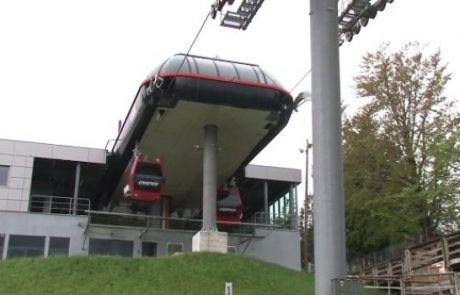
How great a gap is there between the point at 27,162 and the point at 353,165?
647 inches

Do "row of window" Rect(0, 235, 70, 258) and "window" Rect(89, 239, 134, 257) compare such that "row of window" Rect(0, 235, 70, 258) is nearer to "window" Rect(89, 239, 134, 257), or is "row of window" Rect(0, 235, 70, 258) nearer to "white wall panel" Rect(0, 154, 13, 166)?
"window" Rect(89, 239, 134, 257)

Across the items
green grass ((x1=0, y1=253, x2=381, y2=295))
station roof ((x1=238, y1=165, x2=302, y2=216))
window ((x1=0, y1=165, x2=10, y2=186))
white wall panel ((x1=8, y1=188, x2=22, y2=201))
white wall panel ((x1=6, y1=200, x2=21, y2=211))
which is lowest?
green grass ((x1=0, y1=253, x2=381, y2=295))

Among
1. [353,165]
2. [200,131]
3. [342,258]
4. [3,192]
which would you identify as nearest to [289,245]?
[353,165]

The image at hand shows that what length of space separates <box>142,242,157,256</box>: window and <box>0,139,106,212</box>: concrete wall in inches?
241

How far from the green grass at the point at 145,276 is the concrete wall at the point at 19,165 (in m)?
10.1

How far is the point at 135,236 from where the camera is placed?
98.6ft

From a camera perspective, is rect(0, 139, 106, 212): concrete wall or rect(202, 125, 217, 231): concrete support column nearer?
rect(202, 125, 217, 231): concrete support column

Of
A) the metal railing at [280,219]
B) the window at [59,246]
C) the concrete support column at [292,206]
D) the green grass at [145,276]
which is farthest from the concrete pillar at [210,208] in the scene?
the concrete support column at [292,206]

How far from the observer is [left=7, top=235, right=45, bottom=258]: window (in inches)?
1110

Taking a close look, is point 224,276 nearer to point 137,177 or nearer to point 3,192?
point 137,177

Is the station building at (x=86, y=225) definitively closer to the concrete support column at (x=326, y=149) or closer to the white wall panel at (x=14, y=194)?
the white wall panel at (x=14, y=194)

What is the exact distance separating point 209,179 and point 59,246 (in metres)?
8.28

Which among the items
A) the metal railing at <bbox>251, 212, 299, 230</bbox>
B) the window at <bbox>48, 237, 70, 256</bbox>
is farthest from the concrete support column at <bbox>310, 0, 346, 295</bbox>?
the metal railing at <bbox>251, 212, 299, 230</bbox>

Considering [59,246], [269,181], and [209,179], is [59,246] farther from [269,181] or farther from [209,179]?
[269,181]
